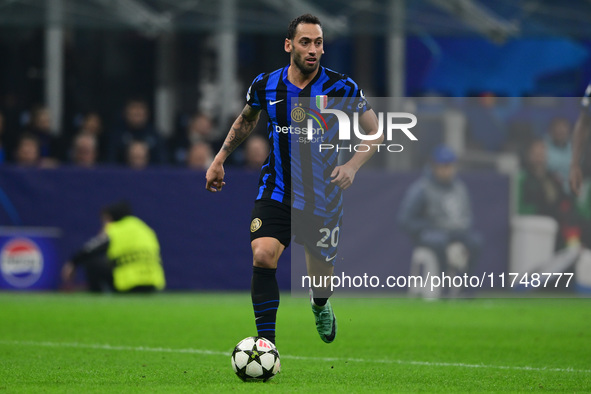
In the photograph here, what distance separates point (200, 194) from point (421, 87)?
16.6 ft

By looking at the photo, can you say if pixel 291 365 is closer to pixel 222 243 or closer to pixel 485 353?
pixel 485 353

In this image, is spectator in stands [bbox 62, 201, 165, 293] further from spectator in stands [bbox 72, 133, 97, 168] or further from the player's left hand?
the player's left hand

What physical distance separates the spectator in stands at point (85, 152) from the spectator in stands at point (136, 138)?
0.36 meters

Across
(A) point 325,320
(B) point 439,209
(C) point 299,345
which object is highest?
(A) point 325,320

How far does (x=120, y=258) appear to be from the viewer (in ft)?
47.5

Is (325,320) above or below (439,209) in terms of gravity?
above

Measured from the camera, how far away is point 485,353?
8781 mm

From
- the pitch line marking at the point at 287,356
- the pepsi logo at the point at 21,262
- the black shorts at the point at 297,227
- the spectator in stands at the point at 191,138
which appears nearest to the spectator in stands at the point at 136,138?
the spectator in stands at the point at 191,138

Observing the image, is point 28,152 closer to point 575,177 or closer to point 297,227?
point 297,227

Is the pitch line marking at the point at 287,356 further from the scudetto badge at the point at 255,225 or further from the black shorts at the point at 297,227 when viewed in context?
the scudetto badge at the point at 255,225

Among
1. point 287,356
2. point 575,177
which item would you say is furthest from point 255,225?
point 575,177

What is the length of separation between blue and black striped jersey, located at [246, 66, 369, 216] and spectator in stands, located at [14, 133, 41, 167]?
8756 mm

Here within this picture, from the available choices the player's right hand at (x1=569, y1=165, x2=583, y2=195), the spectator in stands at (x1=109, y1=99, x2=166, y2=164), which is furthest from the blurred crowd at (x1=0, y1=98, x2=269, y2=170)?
the player's right hand at (x1=569, y1=165, x2=583, y2=195)

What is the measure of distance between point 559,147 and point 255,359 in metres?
5.69
